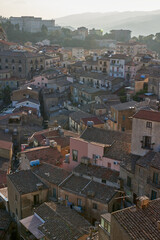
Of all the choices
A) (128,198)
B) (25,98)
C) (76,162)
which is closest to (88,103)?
(25,98)

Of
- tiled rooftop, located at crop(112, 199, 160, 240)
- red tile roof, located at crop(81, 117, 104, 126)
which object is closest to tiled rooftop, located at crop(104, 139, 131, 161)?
tiled rooftop, located at crop(112, 199, 160, 240)

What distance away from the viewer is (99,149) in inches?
982

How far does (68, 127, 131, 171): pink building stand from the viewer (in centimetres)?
2453

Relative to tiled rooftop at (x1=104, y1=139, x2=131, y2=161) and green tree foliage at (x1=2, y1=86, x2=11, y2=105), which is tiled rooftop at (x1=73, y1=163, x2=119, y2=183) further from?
green tree foliage at (x1=2, y1=86, x2=11, y2=105)

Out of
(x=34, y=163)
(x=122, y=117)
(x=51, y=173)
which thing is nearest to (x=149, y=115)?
(x=51, y=173)

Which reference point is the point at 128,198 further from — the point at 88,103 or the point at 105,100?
the point at 88,103

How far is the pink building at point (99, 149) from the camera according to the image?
24.5 meters

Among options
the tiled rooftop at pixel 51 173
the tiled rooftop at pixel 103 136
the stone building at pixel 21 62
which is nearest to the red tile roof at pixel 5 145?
the tiled rooftop at pixel 51 173

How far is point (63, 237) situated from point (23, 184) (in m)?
6.81

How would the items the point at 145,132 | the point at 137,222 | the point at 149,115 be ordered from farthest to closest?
1. the point at 145,132
2. the point at 149,115
3. the point at 137,222

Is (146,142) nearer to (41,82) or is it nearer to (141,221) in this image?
(141,221)

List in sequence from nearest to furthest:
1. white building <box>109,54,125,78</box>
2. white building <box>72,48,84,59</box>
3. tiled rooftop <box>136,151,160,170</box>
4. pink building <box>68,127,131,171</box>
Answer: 1. tiled rooftop <box>136,151,160,170</box>
2. pink building <box>68,127,131,171</box>
3. white building <box>109,54,125,78</box>
4. white building <box>72,48,84,59</box>

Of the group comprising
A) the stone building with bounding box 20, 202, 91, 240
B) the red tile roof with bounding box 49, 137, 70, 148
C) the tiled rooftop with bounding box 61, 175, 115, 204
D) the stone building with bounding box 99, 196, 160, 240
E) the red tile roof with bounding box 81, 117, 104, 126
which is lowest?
the stone building with bounding box 20, 202, 91, 240

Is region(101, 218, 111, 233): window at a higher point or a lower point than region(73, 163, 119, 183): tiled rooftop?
higher
